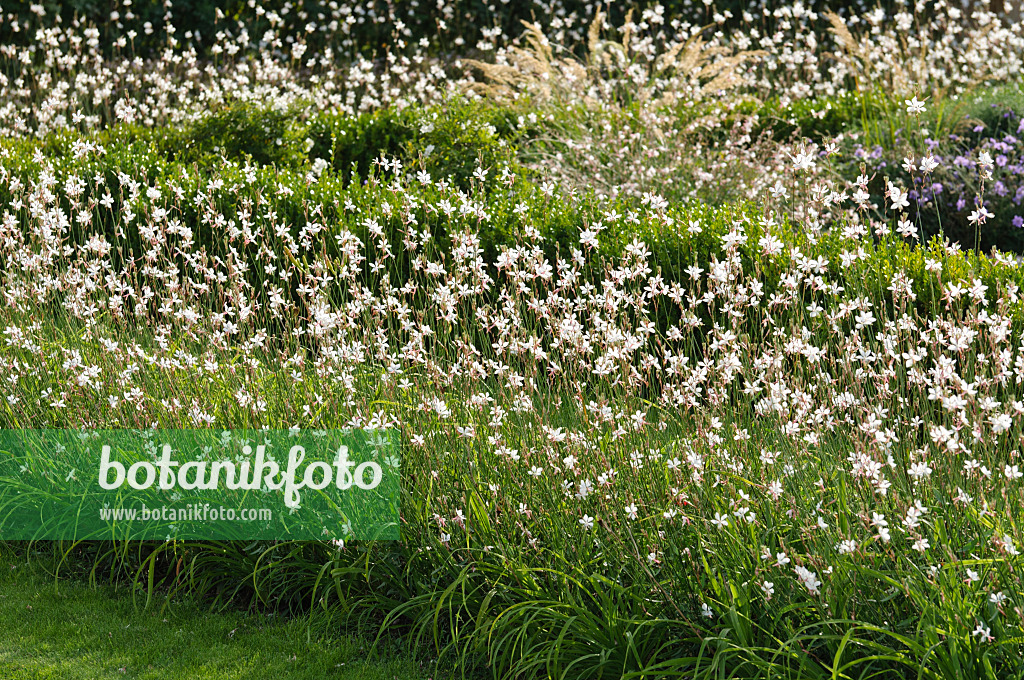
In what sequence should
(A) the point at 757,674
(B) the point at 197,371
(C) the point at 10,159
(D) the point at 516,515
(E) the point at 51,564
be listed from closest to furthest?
1. (A) the point at 757,674
2. (D) the point at 516,515
3. (E) the point at 51,564
4. (B) the point at 197,371
5. (C) the point at 10,159

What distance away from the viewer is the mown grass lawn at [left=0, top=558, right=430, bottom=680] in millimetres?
3342

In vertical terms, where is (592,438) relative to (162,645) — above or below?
above

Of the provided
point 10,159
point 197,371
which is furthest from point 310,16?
point 197,371

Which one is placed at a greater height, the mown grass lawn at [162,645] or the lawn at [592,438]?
the lawn at [592,438]

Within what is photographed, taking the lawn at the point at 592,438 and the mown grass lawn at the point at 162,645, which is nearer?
the lawn at the point at 592,438

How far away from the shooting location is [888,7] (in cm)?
1439

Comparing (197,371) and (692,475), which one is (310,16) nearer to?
(197,371)

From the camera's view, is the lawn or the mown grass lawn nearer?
the lawn

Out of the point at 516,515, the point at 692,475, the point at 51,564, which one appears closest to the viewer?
the point at 692,475

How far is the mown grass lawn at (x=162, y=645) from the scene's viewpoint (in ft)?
11.0

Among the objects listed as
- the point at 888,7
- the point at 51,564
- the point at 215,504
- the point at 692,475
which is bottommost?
the point at 51,564

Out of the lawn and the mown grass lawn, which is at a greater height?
the lawn

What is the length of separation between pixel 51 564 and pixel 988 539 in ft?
11.1

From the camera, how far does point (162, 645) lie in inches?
137
